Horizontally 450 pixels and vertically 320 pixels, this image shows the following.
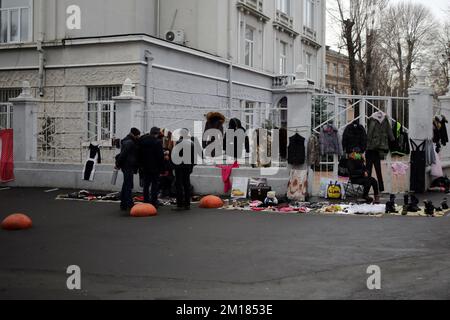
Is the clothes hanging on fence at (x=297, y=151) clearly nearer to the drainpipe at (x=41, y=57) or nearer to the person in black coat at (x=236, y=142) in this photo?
the person in black coat at (x=236, y=142)

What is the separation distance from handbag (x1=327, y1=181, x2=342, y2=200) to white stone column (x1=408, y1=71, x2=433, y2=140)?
10.3 feet

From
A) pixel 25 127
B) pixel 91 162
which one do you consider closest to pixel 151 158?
pixel 91 162

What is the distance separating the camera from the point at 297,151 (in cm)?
1645

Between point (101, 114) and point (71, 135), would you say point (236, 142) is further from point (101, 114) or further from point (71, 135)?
point (101, 114)

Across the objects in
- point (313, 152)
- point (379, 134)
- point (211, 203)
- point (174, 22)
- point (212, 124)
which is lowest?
point (211, 203)

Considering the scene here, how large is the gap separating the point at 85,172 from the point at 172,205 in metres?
4.69

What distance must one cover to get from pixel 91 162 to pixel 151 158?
524 centimetres

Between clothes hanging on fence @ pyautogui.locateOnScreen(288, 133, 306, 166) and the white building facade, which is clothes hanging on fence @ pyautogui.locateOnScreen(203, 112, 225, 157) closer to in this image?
the white building facade

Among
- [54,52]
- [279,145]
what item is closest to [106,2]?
[54,52]

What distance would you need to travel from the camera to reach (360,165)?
53.0 ft

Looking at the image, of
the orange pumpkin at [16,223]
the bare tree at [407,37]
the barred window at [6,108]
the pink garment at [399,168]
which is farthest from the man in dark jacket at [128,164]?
the bare tree at [407,37]

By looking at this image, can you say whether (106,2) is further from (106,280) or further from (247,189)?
(106,280)

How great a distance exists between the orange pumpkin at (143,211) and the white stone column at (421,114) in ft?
27.4

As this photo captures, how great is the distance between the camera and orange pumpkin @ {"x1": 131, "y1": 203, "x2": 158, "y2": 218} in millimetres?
13648
